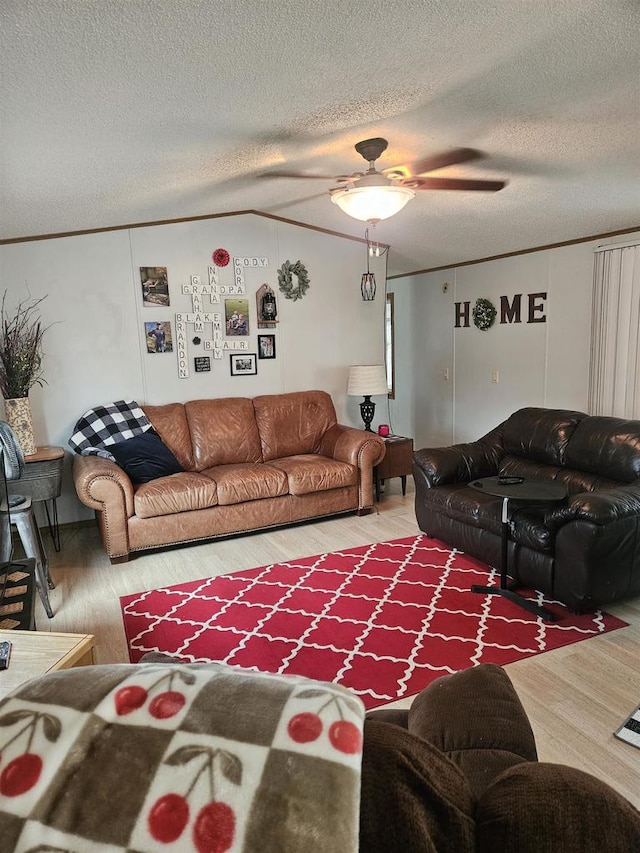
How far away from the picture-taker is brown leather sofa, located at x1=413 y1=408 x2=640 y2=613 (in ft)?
9.36

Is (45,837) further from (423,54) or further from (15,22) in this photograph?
(423,54)

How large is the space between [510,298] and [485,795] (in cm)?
503

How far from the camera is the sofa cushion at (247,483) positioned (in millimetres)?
4184

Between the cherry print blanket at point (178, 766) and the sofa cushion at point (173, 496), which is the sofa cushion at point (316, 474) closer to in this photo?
the sofa cushion at point (173, 496)

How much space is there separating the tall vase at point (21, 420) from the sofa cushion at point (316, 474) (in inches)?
70.4

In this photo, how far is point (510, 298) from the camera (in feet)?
17.1

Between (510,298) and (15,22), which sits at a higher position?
(15,22)

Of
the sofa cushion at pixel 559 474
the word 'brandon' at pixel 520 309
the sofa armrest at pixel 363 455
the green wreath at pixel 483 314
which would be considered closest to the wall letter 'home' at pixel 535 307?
the word 'brandon' at pixel 520 309

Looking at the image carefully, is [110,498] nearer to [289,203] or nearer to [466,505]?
[466,505]

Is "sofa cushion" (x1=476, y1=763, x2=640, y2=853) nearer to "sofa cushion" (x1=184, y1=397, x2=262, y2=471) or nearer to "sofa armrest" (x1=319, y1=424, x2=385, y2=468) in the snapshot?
"sofa armrest" (x1=319, y1=424, x2=385, y2=468)

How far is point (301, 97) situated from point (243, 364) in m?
3.00

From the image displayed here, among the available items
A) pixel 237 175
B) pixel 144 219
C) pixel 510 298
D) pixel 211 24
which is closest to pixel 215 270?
pixel 144 219

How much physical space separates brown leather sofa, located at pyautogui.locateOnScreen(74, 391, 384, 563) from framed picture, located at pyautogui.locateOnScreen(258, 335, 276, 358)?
15.3 inches

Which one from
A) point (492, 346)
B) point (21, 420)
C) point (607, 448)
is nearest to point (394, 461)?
point (492, 346)
